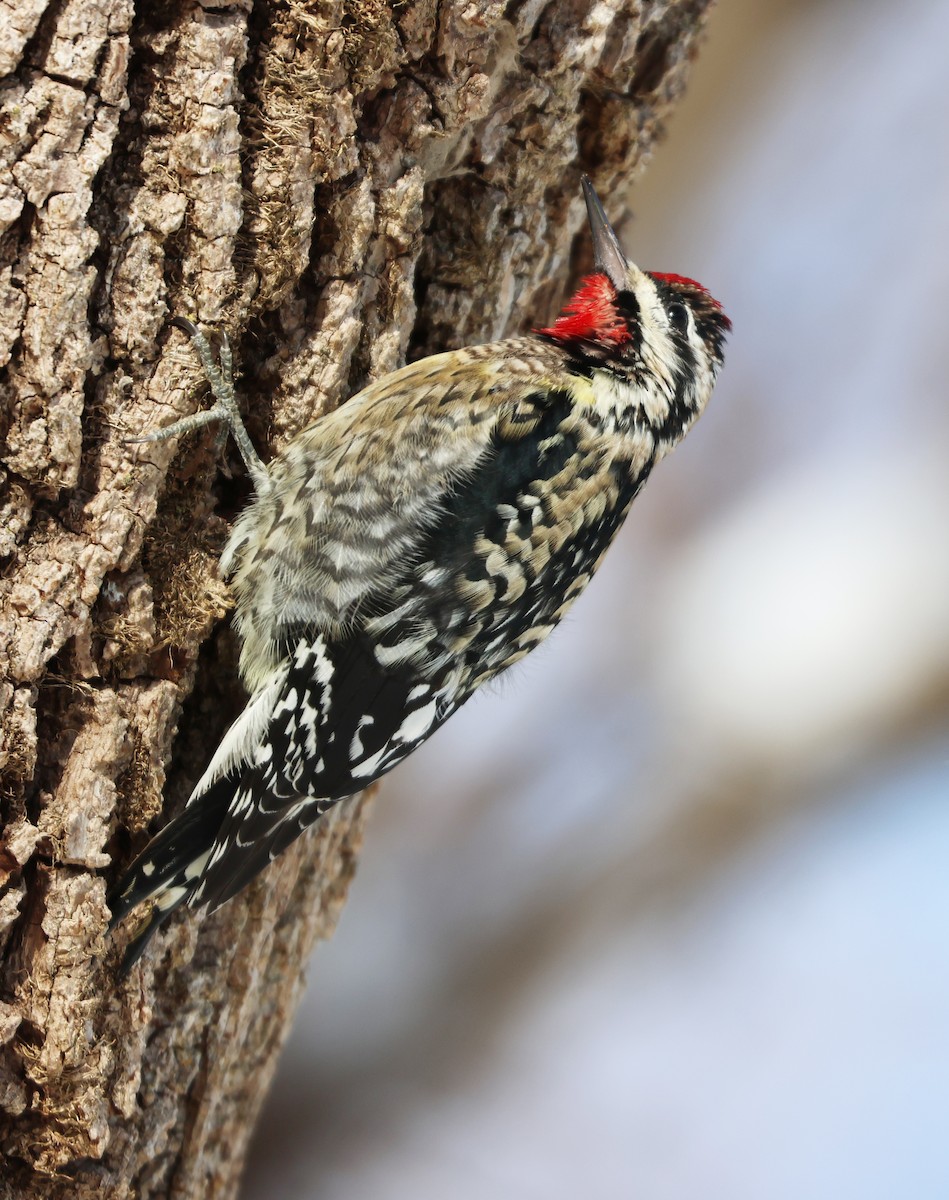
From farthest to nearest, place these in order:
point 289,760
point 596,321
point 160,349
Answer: point 596,321 < point 289,760 < point 160,349

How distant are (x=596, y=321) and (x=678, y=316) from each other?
20 centimetres

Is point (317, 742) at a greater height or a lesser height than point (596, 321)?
lesser

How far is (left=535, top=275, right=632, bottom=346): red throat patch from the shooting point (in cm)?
213

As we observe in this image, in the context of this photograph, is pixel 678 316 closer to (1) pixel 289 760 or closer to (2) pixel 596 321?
(2) pixel 596 321

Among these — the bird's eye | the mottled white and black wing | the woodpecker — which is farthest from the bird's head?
the mottled white and black wing

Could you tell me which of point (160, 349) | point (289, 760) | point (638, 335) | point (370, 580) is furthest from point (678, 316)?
point (289, 760)

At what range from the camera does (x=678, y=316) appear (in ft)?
7.23

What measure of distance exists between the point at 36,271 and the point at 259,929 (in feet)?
4.11

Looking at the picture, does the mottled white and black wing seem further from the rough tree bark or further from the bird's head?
the bird's head

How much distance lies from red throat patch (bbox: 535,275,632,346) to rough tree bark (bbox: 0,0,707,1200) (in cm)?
23

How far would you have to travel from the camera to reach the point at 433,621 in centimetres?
183

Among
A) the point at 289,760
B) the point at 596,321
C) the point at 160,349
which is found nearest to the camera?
the point at 160,349

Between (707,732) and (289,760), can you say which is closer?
(289,760)

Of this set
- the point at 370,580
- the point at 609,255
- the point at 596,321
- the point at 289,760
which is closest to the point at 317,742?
the point at 289,760
